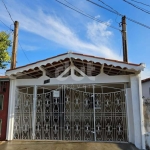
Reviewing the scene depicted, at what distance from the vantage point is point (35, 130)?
7711mm

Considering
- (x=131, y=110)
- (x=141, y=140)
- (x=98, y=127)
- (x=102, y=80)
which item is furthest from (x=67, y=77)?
(x=141, y=140)

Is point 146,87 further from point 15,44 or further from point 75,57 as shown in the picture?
point 15,44

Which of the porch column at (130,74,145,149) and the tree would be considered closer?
the porch column at (130,74,145,149)

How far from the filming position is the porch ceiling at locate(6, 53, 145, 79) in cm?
682

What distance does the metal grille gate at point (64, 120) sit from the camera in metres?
7.42

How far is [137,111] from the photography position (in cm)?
676

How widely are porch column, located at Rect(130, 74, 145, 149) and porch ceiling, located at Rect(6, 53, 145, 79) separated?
0.46 metres

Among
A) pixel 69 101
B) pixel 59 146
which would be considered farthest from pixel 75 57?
pixel 59 146

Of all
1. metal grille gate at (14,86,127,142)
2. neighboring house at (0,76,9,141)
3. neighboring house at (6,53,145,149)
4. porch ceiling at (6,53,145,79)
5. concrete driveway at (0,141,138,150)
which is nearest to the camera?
concrete driveway at (0,141,138,150)

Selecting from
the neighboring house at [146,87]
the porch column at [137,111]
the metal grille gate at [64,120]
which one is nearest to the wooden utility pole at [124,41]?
the metal grille gate at [64,120]

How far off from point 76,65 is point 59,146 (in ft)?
11.4

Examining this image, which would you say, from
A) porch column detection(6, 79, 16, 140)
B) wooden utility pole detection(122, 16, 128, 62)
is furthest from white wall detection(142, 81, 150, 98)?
porch column detection(6, 79, 16, 140)

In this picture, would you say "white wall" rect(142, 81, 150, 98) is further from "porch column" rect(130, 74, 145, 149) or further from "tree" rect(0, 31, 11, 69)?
"tree" rect(0, 31, 11, 69)

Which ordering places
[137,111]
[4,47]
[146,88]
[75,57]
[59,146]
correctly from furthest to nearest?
1. [146,88]
2. [4,47]
3. [75,57]
4. [137,111]
5. [59,146]
